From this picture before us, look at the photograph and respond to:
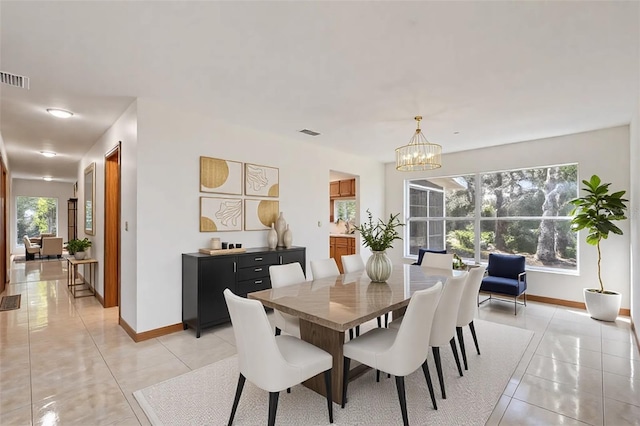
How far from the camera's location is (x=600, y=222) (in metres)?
4.00

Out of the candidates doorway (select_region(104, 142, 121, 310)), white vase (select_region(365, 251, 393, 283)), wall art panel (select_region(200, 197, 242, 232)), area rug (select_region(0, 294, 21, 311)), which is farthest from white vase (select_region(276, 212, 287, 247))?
area rug (select_region(0, 294, 21, 311))

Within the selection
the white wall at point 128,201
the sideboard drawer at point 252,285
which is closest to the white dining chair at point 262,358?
the sideboard drawer at point 252,285

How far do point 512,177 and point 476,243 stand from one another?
4.30 feet

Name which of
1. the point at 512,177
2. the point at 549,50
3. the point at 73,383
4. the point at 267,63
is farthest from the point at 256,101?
the point at 512,177

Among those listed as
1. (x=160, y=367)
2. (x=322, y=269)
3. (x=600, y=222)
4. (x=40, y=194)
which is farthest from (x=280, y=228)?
(x=40, y=194)

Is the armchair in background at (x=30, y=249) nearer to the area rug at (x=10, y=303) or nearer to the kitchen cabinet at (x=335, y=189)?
the area rug at (x=10, y=303)

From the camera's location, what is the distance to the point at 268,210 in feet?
15.0

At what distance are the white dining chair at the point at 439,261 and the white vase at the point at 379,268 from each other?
4.60ft

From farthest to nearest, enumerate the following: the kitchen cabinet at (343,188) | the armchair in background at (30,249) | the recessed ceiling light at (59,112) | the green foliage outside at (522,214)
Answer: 1. the armchair in background at (30,249)
2. the kitchen cabinet at (343,188)
3. the green foliage outside at (522,214)
4. the recessed ceiling light at (59,112)

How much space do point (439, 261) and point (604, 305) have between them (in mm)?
2235

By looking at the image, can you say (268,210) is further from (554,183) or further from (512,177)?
(554,183)

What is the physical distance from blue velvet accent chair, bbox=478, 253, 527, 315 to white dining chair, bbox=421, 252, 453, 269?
1.16 metres

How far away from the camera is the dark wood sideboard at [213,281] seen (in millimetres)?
3406

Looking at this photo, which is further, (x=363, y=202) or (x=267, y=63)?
(x=363, y=202)
